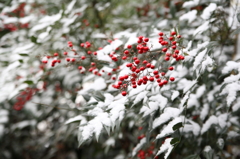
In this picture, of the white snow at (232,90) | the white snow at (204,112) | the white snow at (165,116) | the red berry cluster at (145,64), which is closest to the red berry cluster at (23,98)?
the red berry cluster at (145,64)

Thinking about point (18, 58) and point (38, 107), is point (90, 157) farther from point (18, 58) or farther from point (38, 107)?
point (18, 58)

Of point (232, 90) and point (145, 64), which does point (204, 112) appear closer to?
point (232, 90)

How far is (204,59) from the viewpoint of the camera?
1192 mm

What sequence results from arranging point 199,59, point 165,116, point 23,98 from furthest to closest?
point 23,98 < point 165,116 < point 199,59

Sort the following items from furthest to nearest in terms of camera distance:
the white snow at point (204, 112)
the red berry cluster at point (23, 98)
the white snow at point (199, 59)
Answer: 1. the red berry cluster at point (23, 98)
2. the white snow at point (204, 112)
3. the white snow at point (199, 59)

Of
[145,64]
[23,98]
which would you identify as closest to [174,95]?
[145,64]

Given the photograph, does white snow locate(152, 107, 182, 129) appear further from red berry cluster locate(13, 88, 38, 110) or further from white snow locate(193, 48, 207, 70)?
red berry cluster locate(13, 88, 38, 110)

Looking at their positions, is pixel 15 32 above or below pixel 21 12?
below

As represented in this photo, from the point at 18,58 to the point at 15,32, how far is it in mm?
1306

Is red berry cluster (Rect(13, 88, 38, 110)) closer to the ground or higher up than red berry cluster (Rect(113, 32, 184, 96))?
closer to the ground

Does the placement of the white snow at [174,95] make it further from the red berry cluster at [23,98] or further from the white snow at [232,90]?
Answer: the red berry cluster at [23,98]

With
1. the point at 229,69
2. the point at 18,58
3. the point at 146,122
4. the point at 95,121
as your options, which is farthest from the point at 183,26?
the point at 18,58

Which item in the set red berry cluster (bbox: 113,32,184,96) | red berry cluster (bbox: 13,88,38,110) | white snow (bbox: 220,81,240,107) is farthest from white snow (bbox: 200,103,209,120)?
red berry cluster (bbox: 13,88,38,110)

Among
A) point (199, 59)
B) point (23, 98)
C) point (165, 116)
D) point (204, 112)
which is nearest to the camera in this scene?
point (199, 59)
